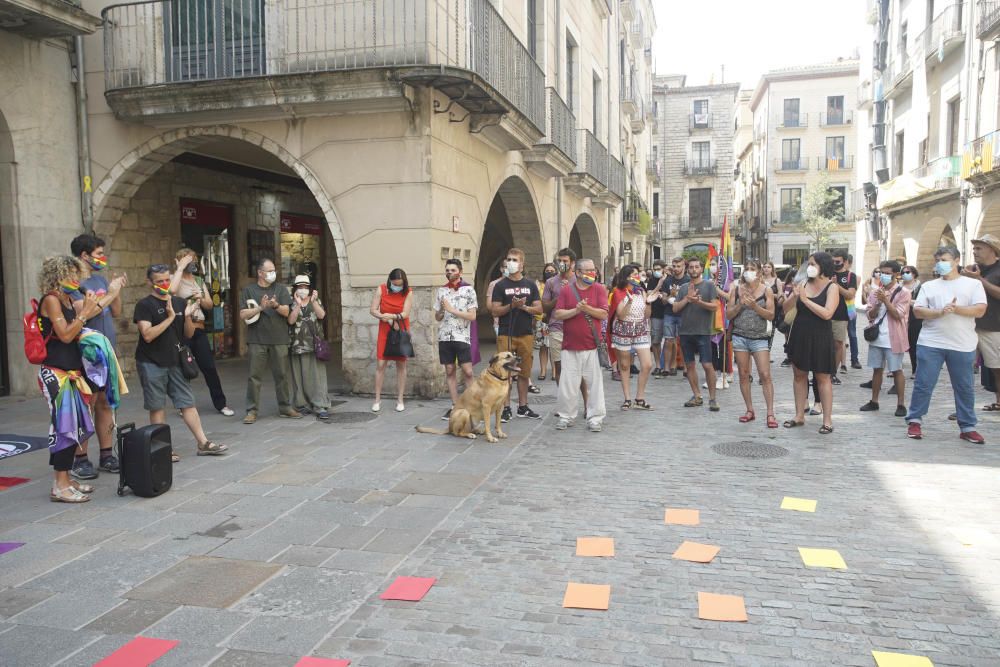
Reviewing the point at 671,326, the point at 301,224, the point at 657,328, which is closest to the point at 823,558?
the point at 671,326

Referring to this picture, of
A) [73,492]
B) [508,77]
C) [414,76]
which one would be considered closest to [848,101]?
[508,77]

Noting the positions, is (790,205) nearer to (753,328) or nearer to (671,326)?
(671,326)

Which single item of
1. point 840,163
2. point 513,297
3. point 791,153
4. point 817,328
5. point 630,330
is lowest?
point 630,330

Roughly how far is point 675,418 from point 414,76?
5.06 m

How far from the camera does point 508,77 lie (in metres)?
11.7

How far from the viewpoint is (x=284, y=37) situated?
9625 millimetres

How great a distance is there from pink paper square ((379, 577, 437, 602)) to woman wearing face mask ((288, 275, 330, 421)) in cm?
459

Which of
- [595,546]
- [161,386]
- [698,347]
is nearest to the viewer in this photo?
[595,546]

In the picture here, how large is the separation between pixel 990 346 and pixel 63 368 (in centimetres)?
870

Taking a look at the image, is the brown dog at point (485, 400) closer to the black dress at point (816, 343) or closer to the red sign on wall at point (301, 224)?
the black dress at point (816, 343)

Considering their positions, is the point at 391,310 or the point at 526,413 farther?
the point at 391,310

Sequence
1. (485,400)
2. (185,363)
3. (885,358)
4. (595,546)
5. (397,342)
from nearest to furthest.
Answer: (595,546) < (185,363) < (485,400) < (397,342) < (885,358)

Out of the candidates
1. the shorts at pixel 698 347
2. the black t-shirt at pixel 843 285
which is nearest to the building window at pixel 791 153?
the black t-shirt at pixel 843 285

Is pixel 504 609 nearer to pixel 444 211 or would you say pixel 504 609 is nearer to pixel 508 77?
pixel 444 211
